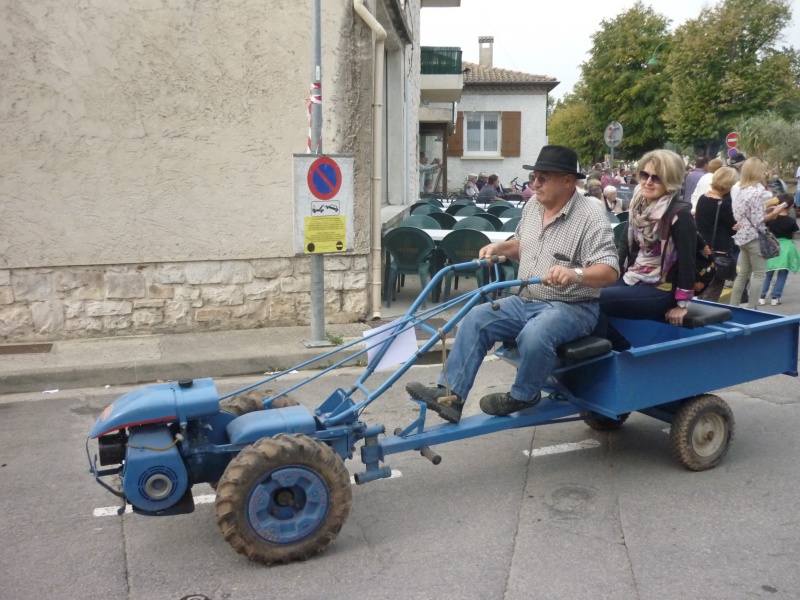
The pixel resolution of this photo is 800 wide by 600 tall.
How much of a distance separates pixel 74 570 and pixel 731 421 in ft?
12.4

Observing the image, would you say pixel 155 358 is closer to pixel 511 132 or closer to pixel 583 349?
pixel 583 349

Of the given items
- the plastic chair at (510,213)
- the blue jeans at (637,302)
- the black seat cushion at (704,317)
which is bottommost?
the black seat cushion at (704,317)

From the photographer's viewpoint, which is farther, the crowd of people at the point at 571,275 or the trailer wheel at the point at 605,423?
the trailer wheel at the point at 605,423

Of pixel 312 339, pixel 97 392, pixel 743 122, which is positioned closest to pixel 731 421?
pixel 312 339

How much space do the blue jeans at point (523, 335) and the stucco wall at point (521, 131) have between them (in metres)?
30.8

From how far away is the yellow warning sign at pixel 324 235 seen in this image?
302 inches

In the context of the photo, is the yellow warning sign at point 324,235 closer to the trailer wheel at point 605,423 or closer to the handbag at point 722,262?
the trailer wheel at point 605,423

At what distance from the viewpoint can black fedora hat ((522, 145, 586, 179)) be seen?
4574 millimetres

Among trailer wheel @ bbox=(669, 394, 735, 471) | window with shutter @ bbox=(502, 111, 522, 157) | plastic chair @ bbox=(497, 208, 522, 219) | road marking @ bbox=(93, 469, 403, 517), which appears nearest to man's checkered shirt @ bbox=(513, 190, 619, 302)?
Answer: trailer wheel @ bbox=(669, 394, 735, 471)

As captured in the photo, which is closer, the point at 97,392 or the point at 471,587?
the point at 471,587

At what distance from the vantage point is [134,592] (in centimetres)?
362

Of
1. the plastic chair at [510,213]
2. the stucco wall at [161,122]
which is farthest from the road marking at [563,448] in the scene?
the plastic chair at [510,213]

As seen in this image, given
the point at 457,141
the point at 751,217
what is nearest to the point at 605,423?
the point at 751,217

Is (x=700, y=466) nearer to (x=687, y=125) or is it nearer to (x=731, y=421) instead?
(x=731, y=421)
